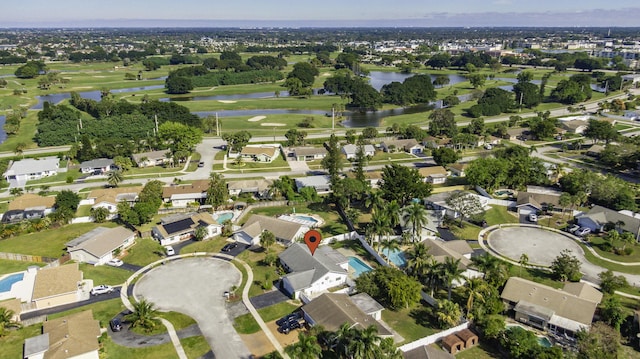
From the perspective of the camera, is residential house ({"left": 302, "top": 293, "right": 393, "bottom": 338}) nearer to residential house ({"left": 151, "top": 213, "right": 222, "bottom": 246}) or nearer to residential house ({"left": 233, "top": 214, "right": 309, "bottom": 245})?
residential house ({"left": 233, "top": 214, "right": 309, "bottom": 245})

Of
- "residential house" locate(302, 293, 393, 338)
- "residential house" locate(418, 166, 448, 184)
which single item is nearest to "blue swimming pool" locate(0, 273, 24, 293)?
"residential house" locate(302, 293, 393, 338)

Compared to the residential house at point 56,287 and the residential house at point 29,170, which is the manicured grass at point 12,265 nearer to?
the residential house at point 56,287

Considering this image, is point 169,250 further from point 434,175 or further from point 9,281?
point 434,175

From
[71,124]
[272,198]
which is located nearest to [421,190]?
[272,198]


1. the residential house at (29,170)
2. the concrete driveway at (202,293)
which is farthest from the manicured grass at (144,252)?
the residential house at (29,170)

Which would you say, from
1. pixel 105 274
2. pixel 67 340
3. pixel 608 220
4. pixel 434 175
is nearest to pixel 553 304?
pixel 608 220

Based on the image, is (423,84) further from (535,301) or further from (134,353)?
(134,353)
